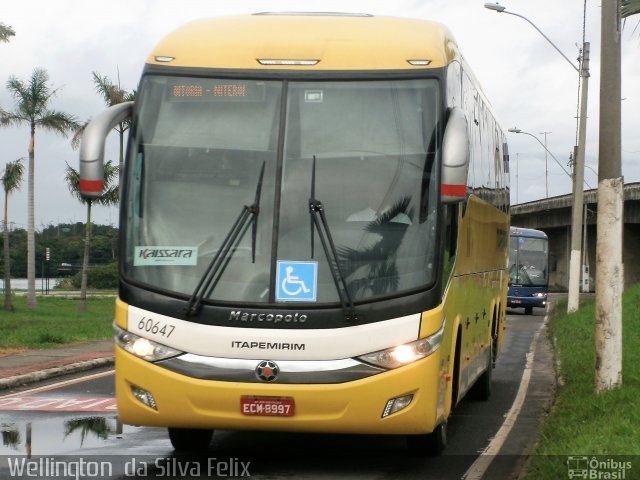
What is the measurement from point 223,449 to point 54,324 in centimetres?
2677

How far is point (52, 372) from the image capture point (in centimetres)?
1786

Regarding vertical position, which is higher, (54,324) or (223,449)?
(223,449)

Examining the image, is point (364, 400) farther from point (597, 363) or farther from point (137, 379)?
point (597, 363)

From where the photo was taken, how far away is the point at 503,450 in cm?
1100

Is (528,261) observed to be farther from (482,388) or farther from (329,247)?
(329,247)

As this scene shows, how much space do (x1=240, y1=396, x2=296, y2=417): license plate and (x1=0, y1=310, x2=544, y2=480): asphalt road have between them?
62cm

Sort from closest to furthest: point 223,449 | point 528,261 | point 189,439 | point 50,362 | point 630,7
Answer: point 189,439 < point 223,449 < point 630,7 < point 50,362 < point 528,261

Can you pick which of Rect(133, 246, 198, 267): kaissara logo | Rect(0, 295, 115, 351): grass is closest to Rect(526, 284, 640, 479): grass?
Rect(133, 246, 198, 267): kaissara logo

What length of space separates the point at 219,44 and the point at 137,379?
2695mm

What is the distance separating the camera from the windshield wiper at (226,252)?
886 centimetres

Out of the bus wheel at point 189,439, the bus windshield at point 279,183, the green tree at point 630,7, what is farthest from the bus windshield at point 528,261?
the bus windshield at point 279,183

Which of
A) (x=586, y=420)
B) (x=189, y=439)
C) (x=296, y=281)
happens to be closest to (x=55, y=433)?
(x=189, y=439)

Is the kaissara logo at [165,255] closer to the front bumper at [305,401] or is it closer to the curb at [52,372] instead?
the front bumper at [305,401]

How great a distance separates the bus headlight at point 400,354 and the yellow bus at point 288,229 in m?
0.02
